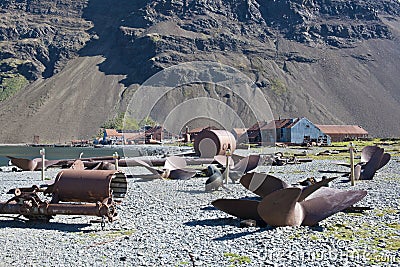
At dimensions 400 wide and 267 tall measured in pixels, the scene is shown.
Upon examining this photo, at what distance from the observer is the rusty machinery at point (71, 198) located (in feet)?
41.1

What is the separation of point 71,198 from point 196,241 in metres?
Answer: 4.57

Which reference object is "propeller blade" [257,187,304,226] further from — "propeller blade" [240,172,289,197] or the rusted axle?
the rusted axle

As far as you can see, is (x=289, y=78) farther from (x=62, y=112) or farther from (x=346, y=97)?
(x=62, y=112)

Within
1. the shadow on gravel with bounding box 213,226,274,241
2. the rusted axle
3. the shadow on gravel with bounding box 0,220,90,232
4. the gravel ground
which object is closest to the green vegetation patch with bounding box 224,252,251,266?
the gravel ground

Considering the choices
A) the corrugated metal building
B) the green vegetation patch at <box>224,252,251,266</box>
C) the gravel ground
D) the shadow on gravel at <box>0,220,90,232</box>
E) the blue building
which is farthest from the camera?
the corrugated metal building

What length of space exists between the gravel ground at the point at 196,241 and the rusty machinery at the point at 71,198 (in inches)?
16.7

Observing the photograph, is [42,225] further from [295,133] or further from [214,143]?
[295,133]

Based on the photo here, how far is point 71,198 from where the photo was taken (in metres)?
13.5

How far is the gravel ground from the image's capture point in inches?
360

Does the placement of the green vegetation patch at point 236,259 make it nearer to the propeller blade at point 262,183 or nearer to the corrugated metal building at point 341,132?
the propeller blade at point 262,183

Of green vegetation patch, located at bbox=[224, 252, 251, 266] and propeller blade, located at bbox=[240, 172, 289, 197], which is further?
propeller blade, located at bbox=[240, 172, 289, 197]


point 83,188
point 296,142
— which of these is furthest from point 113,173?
point 296,142

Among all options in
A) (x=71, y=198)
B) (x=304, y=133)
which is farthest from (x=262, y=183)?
(x=304, y=133)

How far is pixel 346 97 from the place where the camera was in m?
184
